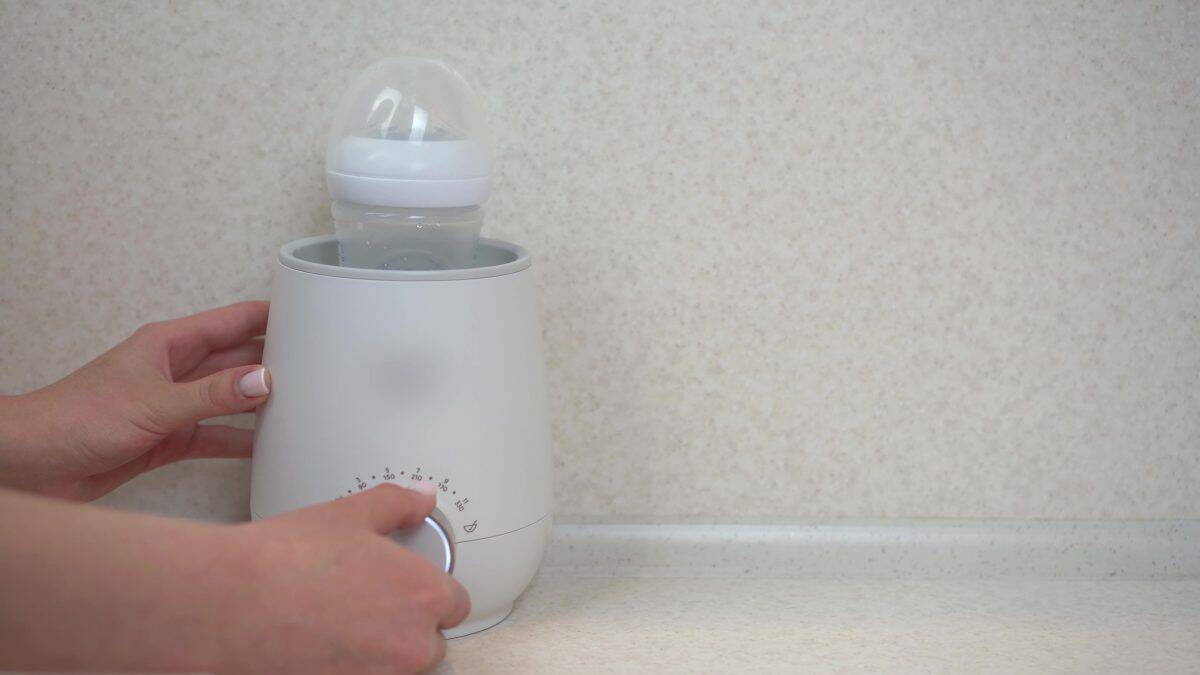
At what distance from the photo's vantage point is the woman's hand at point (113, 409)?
0.71 metres

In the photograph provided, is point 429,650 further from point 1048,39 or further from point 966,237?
point 1048,39

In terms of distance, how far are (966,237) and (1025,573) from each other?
0.29m

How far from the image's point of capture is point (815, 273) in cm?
84

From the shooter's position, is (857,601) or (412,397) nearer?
(412,397)

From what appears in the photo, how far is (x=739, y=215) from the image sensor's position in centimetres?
83

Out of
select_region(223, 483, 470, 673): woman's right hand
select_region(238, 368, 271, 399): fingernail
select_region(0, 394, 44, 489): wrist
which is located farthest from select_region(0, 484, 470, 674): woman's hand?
select_region(0, 394, 44, 489): wrist

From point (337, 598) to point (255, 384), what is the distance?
197 millimetres

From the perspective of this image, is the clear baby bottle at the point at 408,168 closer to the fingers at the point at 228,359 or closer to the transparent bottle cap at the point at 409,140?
the transparent bottle cap at the point at 409,140

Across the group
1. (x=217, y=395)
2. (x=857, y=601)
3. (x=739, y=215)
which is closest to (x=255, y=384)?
(x=217, y=395)

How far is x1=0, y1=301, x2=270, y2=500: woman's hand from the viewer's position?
71 cm

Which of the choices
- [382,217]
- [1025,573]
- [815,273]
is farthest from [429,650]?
[1025,573]

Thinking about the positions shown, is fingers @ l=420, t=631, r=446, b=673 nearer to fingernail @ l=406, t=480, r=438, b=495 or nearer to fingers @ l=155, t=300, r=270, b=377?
fingernail @ l=406, t=480, r=438, b=495

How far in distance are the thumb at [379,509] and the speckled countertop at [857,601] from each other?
140 mm

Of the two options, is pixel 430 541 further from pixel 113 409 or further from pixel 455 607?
pixel 113 409
